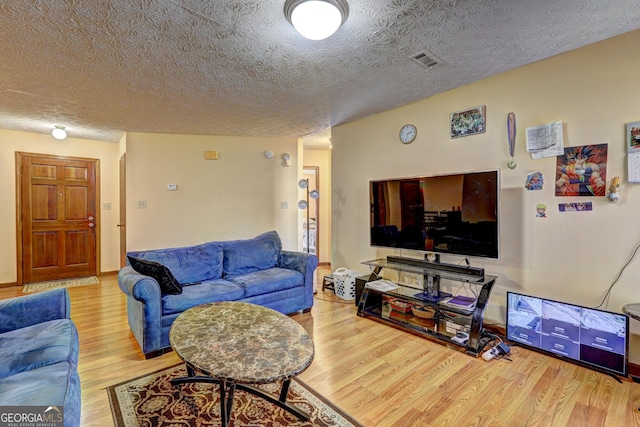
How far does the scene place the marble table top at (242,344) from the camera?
136 cm

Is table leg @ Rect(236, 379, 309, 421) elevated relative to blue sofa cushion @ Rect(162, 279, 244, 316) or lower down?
lower down

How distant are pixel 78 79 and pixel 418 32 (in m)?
2.87

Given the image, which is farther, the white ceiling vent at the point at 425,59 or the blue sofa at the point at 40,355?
the white ceiling vent at the point at 425,59

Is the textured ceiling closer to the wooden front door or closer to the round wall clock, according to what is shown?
the round wall clock

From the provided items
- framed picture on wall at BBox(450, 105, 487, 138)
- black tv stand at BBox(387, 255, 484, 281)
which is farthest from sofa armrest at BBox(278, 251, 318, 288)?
framed picture on wall at BBox(450, 105, 487, 138)

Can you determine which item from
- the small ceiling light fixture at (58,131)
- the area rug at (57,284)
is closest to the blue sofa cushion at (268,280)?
the area rug at (57,284)

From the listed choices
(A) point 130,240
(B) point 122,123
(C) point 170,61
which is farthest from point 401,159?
(A) point 130,240

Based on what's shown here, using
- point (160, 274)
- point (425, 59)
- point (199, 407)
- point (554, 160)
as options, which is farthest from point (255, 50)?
point (554, 160)

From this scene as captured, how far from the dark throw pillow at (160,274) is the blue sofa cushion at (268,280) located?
0.62 m

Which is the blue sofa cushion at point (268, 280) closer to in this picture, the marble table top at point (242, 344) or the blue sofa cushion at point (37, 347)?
the marble table top at point (242, 344)

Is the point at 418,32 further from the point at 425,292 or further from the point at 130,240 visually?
the point at 130,240

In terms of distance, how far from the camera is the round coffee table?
1.36 m

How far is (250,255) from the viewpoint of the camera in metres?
3.42

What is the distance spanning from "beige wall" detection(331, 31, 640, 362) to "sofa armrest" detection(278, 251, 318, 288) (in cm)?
110
